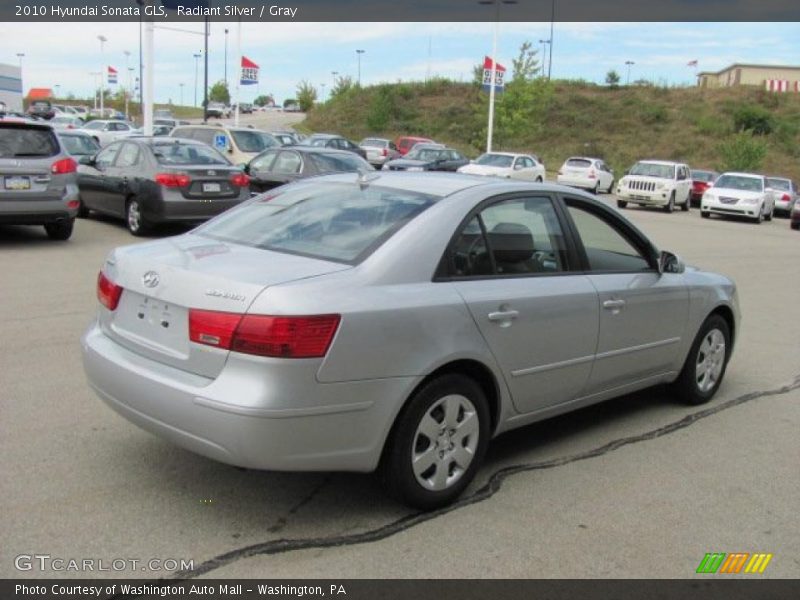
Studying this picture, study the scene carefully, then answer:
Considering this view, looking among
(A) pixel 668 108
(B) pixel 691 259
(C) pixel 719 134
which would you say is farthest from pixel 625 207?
(A) pixel 668 108

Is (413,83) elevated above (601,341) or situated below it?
above

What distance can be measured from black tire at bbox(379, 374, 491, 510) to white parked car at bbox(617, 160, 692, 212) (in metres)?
26.0

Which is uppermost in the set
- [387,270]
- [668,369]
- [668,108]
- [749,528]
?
[668,108]

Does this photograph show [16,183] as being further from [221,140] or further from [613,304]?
[221,140]

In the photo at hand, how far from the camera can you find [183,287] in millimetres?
3723

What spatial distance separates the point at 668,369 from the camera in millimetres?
5625

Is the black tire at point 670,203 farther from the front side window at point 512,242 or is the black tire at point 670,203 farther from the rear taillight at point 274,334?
the rear taillight at point 274,334

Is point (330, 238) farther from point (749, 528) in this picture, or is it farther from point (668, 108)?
point (668, 108)

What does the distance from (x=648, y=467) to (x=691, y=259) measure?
11193mm

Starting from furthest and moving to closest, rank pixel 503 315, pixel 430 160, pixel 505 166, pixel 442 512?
pixel 430 160 < pixel 505 166 < pixel 503 315 < pixel 442 512

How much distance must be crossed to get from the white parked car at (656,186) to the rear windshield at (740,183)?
4.72 feet

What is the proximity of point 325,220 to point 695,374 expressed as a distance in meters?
3.05

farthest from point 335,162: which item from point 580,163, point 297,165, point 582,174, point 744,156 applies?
point 744,156

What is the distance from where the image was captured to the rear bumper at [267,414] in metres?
3.43
